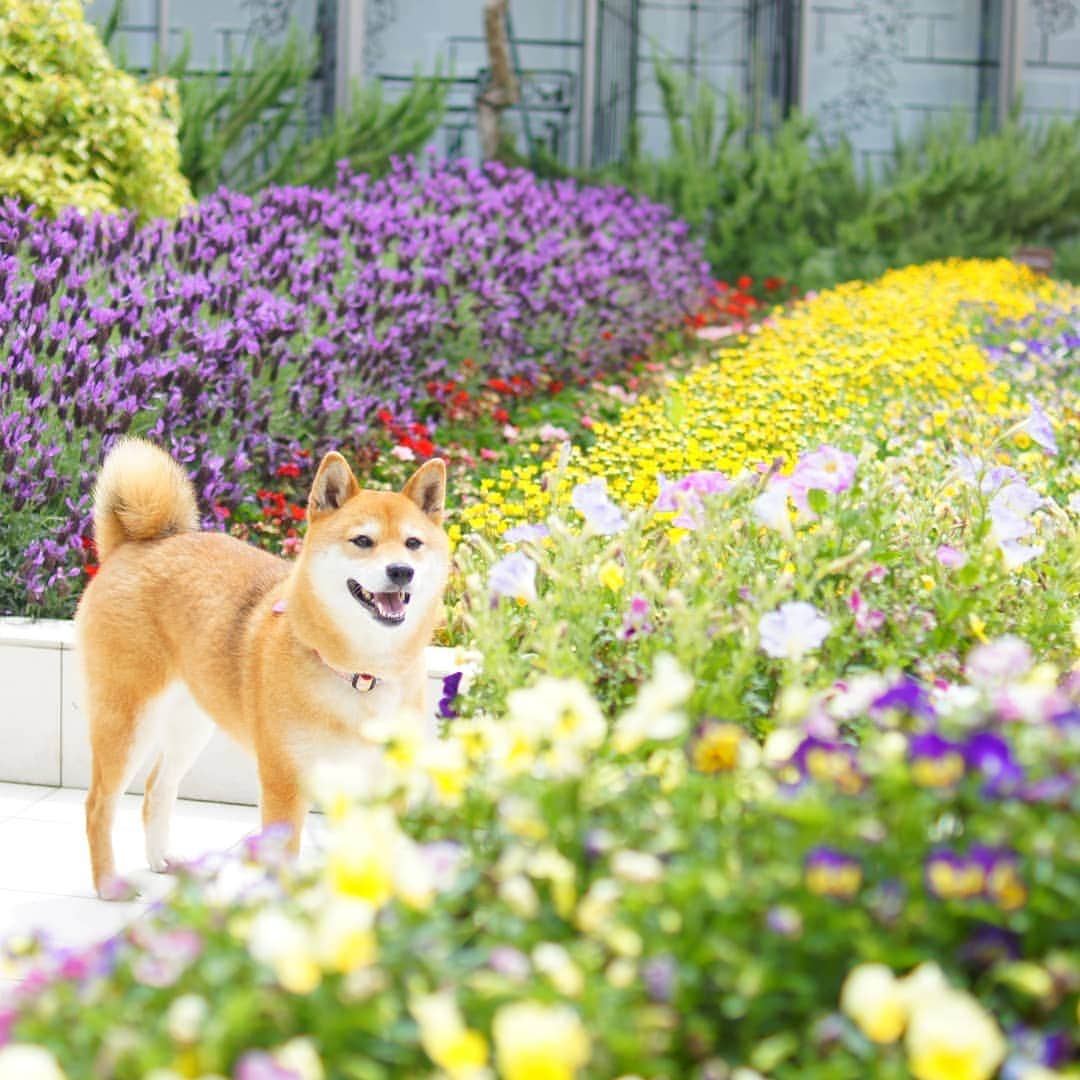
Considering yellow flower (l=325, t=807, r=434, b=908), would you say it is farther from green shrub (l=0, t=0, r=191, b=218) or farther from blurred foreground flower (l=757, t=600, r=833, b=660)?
green shrub (l=0, t=0, r=191, b=218)

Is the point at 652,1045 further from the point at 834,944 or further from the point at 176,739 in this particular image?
the point at 176,739

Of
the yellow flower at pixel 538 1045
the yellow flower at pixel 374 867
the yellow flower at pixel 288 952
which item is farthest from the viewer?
the yellow flower at pixel 374 867

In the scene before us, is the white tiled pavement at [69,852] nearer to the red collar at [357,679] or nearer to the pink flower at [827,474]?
the red collar at [357,679]

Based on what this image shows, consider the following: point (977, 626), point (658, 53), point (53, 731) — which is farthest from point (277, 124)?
point (977, 626)

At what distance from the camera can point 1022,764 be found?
6.14 ft

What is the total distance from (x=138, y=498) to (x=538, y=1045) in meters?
2.80

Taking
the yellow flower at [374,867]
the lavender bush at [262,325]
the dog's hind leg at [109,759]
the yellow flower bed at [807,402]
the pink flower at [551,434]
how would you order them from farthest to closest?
1. the pink flower at [551,434]
2. the yellow flower bed at [807,402]
3. the lavender bush at [262,325]
4. the dog's hind leg at [109,759]
5. the yellow flower at [374,867]

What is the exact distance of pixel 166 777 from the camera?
4.05 metres

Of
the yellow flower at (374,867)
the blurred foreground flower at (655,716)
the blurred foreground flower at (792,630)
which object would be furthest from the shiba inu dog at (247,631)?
the yellow flower at (374,867)

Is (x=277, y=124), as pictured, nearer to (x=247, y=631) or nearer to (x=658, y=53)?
(x=658, y=53)

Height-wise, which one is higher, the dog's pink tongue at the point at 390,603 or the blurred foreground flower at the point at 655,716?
the blurred foreground flower at the point at 655,716

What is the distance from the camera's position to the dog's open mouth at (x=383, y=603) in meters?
3.43

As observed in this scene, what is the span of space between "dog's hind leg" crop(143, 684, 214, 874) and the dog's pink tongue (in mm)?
856

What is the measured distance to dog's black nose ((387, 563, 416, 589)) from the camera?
132 inches
